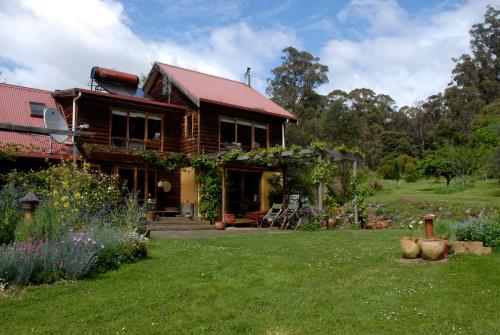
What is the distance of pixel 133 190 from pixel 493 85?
49.8m

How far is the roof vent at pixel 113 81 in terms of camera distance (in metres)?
19.6

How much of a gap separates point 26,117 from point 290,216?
10895 millimetres

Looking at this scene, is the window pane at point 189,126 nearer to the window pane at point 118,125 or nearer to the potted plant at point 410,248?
the window pane at point 118,125

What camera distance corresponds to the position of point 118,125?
18.6 m

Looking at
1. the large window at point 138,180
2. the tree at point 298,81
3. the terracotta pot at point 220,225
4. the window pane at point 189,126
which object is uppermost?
the tree at point 298,81

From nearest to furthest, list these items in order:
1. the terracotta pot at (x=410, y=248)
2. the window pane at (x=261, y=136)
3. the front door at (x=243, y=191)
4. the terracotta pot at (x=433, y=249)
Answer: the terracotta pot at (x=433, y=249) < the terracotta pot at (x=410, y=248) < the front door at (x=243, y=191) < the window pane at (x=261, y=136)

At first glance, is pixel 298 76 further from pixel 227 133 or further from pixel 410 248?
pixel 410 248

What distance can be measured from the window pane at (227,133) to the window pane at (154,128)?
278 cm

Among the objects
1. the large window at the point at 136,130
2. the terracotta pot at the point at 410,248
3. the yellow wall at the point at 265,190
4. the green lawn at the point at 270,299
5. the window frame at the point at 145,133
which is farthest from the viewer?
the yellow wall at the point at 265,190

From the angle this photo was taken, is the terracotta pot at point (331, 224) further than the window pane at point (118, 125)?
No

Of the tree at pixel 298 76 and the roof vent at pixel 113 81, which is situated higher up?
the tree at pixel 298 76

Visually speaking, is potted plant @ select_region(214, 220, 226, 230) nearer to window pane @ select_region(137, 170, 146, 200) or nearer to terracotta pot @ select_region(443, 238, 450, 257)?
window pane @ select_region(137, 170, 146, 200)

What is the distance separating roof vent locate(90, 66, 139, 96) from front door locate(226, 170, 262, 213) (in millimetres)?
5796

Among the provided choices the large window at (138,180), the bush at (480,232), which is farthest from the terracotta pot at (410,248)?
the large window at (138,180)
